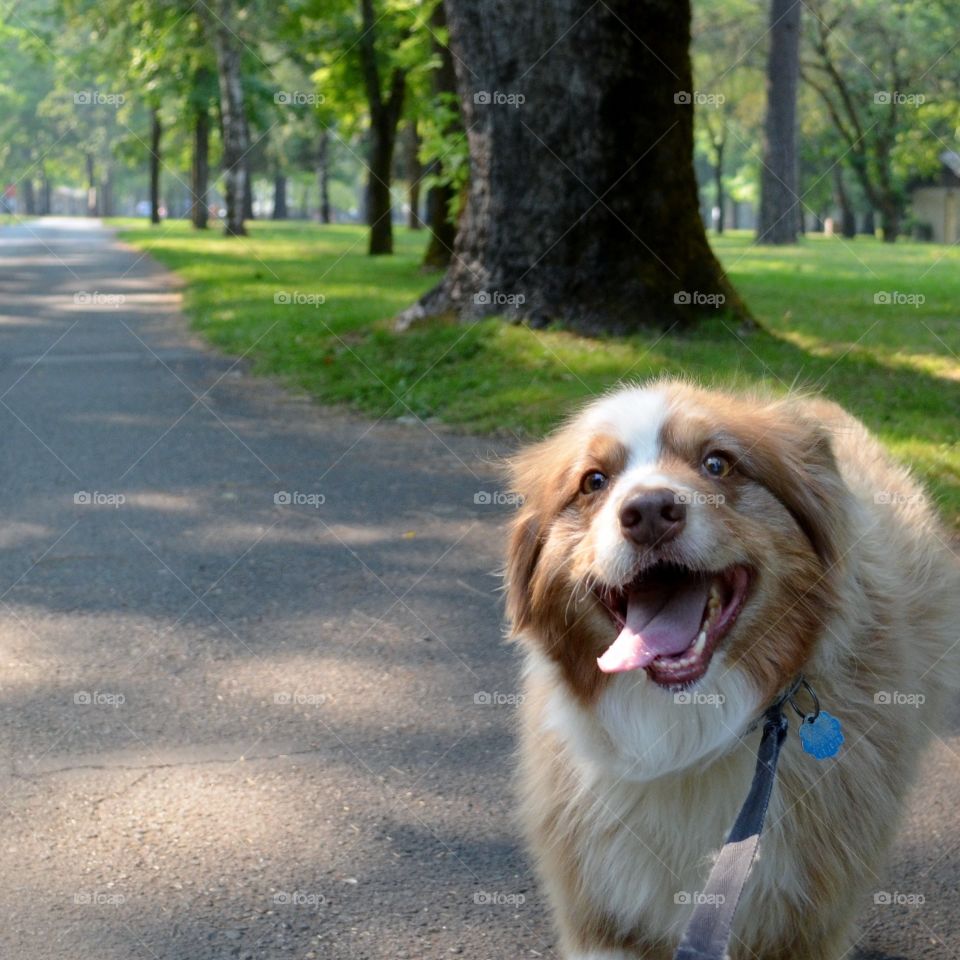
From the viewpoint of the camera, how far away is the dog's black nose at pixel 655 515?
9.89ft

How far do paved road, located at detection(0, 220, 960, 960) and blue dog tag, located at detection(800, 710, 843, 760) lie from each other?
914mm

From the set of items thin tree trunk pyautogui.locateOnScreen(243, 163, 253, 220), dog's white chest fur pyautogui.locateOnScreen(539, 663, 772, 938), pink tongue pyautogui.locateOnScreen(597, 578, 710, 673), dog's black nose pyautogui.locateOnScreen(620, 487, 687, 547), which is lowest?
dog's white chest fur pyautogui.locateOnScreen(539, 663, 772, 938)

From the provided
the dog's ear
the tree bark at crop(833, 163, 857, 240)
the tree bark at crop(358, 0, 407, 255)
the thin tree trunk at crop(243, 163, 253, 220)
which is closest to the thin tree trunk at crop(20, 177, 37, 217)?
the thin tree trunk at crop(243, 163, 253, 220)

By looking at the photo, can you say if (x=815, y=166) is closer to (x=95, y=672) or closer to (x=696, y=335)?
(x=696, y=335)

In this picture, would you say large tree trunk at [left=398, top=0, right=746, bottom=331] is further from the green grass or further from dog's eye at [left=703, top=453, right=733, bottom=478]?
dog's eye at [left=703, top=453, right=733, bottom=478]

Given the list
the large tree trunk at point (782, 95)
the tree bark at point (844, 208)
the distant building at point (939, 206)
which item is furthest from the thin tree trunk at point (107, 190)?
the large tree trunk at point (782, 95)

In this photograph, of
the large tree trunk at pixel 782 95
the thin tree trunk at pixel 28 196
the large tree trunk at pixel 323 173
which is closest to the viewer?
the large tree trunk at pixel 782 95

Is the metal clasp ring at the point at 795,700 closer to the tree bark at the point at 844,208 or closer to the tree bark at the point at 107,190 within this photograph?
the tree bark at the point at 844,208

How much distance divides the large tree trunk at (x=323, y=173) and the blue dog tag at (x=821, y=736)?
60803 millimetres

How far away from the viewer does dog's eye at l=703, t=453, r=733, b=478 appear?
3.25 metres

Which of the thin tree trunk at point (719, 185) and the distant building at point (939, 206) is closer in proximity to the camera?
the distant building at point (939, 206)

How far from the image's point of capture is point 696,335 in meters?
12.2

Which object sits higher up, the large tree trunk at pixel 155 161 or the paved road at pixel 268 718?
the large tree trunk at pixel 155 161

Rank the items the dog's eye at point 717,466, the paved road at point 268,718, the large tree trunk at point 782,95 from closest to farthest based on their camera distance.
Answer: the dog's eye at point 717,466 < the paved road at point 268,718 < the large tree trunk at point 782,95
